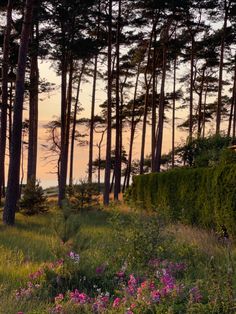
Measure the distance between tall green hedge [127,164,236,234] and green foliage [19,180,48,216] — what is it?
4.15 m

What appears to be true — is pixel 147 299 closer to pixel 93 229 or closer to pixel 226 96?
pixel 93 229

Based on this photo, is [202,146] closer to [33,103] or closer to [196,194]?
[33,103]

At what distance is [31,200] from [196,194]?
711cm

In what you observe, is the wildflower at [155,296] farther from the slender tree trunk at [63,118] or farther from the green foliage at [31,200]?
the slender tree trunk at [63,118]

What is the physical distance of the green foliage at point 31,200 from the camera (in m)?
18.1

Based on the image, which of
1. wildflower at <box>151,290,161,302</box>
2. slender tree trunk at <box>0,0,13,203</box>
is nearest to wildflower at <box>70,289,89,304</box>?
wildflower at <box>151,290,161,302</box>

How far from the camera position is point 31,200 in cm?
1812

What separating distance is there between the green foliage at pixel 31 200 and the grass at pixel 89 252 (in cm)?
424

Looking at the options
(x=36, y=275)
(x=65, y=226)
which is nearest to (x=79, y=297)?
(x=36, y=275)

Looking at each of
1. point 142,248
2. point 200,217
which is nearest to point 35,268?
point 142,248

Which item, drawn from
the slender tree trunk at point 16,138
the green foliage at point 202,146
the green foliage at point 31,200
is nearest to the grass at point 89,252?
the slender tree trunk at point 16,138

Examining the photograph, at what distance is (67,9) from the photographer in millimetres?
21266

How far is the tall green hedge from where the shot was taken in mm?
10672

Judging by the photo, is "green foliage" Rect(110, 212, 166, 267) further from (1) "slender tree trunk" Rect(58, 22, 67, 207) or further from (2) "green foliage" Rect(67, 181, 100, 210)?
(1) "slender tree trunk" Rect(58, 22, 67, 207)
